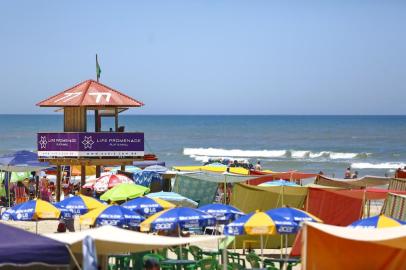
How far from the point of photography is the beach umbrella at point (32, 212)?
1596 cm

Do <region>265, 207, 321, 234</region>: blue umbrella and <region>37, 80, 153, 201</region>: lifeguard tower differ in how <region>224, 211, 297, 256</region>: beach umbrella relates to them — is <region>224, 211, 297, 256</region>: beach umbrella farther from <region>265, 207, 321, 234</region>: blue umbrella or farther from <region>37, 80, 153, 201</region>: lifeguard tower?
<region>37, 80, 153, 201</region>: lifeguard tower

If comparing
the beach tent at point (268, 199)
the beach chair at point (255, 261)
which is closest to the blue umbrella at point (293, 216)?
the beach chair at point (255, 261)

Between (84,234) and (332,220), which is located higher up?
(84,234)

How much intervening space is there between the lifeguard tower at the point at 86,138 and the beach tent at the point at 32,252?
18354 millimetres

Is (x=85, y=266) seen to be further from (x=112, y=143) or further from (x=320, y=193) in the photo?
(x=112, y=143)

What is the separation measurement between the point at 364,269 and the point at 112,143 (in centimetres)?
1779

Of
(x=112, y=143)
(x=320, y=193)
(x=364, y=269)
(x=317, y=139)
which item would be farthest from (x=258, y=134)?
(x=364, y=269)

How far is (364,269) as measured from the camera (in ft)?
33.3

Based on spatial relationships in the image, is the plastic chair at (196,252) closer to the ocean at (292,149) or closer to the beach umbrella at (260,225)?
the beach umbrella at (260,225)

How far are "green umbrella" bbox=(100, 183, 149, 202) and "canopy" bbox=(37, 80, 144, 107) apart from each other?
6869 mm

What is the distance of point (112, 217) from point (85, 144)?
11961mm

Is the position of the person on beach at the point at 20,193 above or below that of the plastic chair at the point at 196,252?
below

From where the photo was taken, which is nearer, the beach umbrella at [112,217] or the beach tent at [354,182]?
the beach umbrella at [112,217]

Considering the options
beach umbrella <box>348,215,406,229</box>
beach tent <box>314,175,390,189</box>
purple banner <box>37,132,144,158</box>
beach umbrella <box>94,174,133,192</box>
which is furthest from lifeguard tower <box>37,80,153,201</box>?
beach umbrella <box>348,215,406,229</box>
